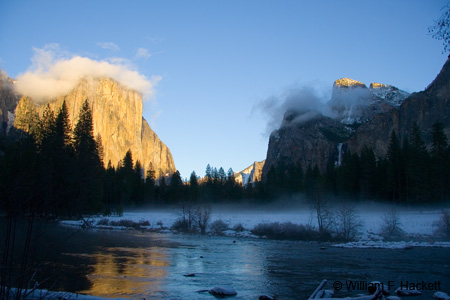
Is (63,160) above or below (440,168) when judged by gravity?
below

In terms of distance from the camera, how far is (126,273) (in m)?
13.5

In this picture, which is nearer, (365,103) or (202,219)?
(202,219)

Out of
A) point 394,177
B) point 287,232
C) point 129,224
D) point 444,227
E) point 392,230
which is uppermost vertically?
point 394,177

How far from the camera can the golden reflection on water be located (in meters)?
10.5

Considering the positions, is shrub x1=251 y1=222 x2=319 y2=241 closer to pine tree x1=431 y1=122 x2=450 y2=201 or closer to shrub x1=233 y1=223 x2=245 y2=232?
shrub x1=233 y1=223 x2=245 y2=232

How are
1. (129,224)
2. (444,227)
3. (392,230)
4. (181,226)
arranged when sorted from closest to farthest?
(444,227)
(392,230)
(181,226)
(129,224)

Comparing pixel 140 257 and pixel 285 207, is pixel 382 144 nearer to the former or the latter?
pixel 285 207

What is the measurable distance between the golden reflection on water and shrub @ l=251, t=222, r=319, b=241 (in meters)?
17.9

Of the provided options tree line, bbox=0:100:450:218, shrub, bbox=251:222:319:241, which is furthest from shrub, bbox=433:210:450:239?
tree line, bbox=0:100:450:218

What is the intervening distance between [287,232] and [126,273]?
80.1 ft

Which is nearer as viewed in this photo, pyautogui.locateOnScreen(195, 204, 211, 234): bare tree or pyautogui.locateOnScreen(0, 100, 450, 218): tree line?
pyautogui.locateOnScreen(0, 100, 450, 218): tree line

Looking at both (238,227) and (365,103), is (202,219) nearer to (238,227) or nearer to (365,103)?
(238,227)

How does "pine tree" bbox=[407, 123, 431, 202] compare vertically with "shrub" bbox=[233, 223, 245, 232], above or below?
above

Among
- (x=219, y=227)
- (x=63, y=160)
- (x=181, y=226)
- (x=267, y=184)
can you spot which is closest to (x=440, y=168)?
(x=219, y=227)
